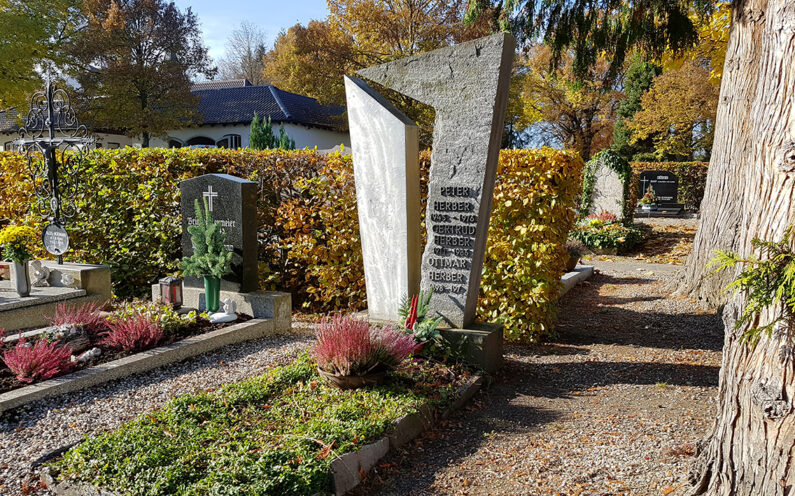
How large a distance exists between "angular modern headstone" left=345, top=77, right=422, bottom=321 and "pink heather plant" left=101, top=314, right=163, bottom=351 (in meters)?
2.21

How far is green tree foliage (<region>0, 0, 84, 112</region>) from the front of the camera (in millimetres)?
→ 20047

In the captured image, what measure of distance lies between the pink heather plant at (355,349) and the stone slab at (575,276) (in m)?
5.59

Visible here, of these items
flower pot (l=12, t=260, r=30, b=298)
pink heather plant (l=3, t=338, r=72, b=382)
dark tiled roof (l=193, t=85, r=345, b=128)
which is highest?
dark tiled roof (l=193, t=85, r=345, b=128)

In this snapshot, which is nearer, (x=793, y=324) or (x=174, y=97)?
(x=793, y=324)

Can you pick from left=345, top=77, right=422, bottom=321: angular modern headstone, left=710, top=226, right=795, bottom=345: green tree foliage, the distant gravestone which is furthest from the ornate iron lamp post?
the distant gravestone

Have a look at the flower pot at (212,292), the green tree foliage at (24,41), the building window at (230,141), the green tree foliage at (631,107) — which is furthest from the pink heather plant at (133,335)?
the green tree foliage at (631,107)

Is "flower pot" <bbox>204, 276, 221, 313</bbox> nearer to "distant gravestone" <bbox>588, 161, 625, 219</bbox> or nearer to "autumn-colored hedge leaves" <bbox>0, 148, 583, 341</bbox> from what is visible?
"autumn-colored hedge leaves" <bbox>0, 148, 583, 341</bbox>

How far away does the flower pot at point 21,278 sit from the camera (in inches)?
277

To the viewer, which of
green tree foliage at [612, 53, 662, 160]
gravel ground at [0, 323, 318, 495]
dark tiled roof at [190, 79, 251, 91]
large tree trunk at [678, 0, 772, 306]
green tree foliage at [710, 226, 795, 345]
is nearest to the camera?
green tree foliage at [710, 226, 795, 345]

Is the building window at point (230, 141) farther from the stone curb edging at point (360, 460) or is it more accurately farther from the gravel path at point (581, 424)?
the stone curb edging at point (360, 460)

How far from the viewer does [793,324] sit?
2.55 meters

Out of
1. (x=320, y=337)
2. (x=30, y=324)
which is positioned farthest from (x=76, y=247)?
(x=320, y=337)

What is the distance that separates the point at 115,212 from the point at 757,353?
8567 mm

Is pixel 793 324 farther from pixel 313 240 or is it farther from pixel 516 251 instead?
pixel 313 240
